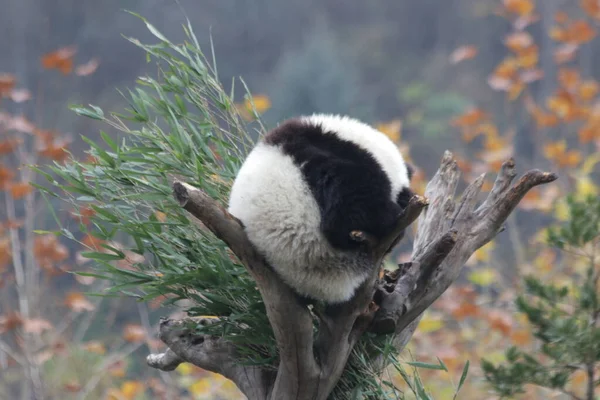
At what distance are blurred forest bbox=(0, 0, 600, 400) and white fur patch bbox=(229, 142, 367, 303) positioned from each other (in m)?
2.43

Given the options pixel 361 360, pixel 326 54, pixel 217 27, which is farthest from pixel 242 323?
pixel 217 27

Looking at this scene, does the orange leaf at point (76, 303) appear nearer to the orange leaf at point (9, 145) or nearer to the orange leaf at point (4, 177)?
the orange leaf at point (4, 177)

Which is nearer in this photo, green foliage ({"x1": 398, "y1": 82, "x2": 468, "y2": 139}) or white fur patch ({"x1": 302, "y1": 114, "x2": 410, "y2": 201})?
white fur patch ({"x1": 302, "y1": 114, "x2": 410, "y2": 201})

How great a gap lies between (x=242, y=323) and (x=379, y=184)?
58 centimetres

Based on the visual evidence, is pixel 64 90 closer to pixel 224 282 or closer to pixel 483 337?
pixel 483 337

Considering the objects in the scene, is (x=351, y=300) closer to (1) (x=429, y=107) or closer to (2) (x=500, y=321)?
(2) (x=500, y=321)

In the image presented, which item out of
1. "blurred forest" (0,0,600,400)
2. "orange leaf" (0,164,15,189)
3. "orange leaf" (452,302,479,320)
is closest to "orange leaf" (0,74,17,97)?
"blurred forest" (0,0,600,400)

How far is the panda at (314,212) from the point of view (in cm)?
171

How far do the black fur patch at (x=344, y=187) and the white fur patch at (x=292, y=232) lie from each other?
30mm

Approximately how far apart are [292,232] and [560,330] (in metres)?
1.00

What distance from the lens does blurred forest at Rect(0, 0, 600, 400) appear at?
180 inches

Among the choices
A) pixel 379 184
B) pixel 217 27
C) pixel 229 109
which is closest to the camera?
pixel 379 184

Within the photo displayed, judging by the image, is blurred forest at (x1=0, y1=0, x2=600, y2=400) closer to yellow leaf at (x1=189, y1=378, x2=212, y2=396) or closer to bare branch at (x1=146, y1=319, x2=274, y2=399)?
yellow leaf at (x1=189, y1=378, x2=212, y2=396)

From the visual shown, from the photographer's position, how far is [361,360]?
190 cm
